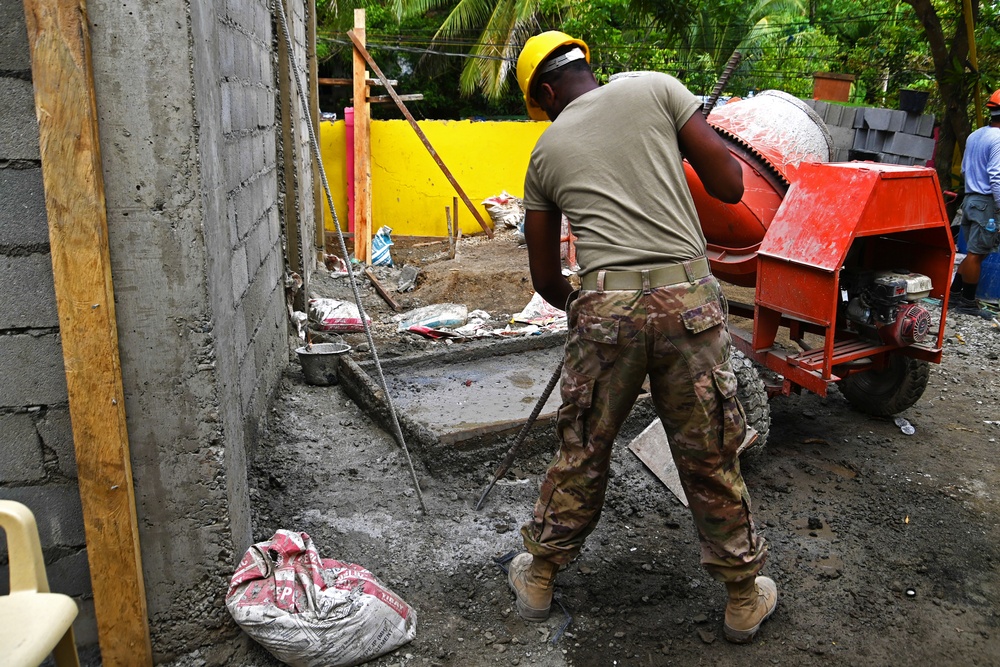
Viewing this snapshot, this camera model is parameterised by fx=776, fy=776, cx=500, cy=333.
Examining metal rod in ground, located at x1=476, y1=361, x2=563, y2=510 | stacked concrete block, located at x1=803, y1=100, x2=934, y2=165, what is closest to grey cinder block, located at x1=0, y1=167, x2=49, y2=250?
metal rod in ground, located at x1=476, y1=361, x2=563, y2=510

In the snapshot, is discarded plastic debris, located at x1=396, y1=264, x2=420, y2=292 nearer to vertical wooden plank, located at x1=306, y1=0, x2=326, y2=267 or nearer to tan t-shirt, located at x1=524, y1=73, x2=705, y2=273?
vertical wooden plank, located at x1=306, y1=0, x2=326, y2=267

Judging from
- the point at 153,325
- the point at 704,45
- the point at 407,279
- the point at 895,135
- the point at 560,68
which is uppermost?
the point at 704,45

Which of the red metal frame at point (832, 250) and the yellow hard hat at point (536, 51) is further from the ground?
the yellow hard hat at point (536, 51)

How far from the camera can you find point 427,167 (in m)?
13.5

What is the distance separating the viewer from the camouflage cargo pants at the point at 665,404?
8.29 ft

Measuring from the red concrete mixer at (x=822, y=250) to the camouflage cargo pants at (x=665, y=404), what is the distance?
1.29 meters

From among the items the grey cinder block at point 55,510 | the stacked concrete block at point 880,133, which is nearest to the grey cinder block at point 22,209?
the grey cinder block at point 55,510

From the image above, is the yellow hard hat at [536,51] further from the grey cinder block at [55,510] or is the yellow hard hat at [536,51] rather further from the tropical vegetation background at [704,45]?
the tropical vegetation background at [704,45]

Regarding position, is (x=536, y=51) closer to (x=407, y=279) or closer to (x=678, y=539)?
(x=678, y=539)

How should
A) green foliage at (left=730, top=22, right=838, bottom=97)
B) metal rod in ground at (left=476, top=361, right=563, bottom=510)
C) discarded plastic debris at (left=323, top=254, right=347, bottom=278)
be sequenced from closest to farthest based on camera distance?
1. metal rod in ground at (left=476, top=361, right=563, bottom=510)
2. discarded plastic debris at (left=323, top=254, right=347, bottom=278)
3. green foliage at (left=730, top=22, right=838, bottom=97)

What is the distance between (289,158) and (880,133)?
763 centimetres

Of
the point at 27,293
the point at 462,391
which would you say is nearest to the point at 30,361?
the point at 27,293

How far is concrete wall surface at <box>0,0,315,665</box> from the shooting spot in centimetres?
223

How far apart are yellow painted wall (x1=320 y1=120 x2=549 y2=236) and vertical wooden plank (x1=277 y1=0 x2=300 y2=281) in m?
6.34
